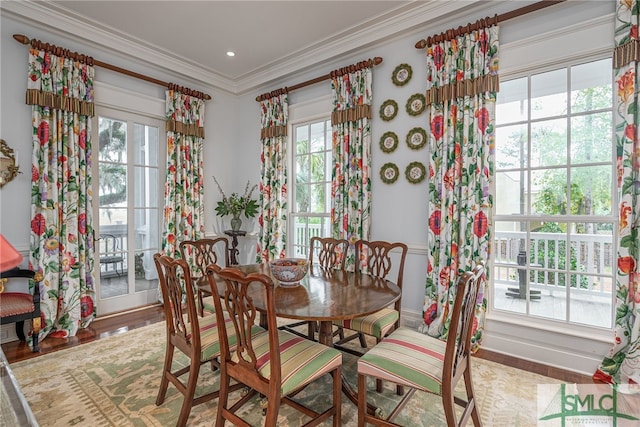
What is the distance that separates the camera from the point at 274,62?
418 centimetres

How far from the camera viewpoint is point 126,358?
8.83ft

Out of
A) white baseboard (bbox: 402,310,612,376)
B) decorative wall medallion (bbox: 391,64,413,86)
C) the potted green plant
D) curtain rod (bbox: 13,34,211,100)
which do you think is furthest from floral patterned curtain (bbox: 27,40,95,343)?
white baseboard (bbox: 402,310,612,376)

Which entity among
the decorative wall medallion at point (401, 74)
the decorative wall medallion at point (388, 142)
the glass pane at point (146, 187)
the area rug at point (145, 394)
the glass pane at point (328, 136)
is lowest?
the area rug at point (145, 394)

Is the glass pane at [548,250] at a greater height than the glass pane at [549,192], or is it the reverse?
the glass pane at [549,192]

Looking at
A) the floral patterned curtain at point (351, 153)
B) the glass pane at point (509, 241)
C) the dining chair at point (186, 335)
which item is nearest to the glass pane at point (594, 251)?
the glass pane at point (509, 241)

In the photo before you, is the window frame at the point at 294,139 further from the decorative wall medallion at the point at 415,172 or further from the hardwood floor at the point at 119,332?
the hardwood floor at the point at 119,332

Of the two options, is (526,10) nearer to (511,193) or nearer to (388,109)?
(388,109)

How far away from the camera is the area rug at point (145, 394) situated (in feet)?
6.31

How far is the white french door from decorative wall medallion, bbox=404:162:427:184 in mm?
3215

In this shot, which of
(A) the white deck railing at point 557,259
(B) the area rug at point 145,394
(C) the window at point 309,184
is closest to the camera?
(B) the area rug at point 145,394

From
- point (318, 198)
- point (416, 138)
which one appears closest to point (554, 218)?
point (416, 138)

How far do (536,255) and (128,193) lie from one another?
14.9 ft

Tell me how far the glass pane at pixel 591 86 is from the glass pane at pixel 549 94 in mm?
67

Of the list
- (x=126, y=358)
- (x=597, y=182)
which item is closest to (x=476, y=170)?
(x=597, y=182)
